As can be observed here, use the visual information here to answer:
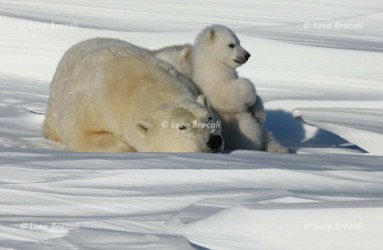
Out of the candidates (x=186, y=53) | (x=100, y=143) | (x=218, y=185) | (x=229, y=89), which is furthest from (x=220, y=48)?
(x=218, y=185)

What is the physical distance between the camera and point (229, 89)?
8.03 meters

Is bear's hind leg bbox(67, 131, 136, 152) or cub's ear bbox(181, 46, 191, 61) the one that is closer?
bear's hind leg bbox(67, 131, 136, 152)

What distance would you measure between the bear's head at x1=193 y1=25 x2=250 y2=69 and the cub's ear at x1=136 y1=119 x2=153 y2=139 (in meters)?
1.43

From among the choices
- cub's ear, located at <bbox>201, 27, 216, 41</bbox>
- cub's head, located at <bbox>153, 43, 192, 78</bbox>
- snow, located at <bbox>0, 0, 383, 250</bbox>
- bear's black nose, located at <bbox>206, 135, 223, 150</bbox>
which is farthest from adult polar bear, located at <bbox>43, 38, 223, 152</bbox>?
cub's ear, located at <bbox>201, 27, 216, 41</bbox>

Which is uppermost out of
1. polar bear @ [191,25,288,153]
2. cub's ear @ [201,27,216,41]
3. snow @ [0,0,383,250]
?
cub's ear @ [201,27,216,41]

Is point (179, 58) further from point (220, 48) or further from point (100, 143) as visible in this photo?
point (100, 143)

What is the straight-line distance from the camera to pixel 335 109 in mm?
9930

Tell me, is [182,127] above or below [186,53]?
below

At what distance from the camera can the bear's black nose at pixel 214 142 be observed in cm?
691

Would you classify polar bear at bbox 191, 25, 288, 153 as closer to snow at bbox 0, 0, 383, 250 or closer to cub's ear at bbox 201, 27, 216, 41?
cub's ear at bbox 201, 27, 216, 41

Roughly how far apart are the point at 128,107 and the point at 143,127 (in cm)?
29

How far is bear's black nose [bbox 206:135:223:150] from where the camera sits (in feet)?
22.7

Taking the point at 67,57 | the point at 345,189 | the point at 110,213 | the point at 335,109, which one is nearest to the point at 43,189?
the point at 110,213

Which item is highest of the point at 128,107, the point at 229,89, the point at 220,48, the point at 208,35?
the point at 208,35
